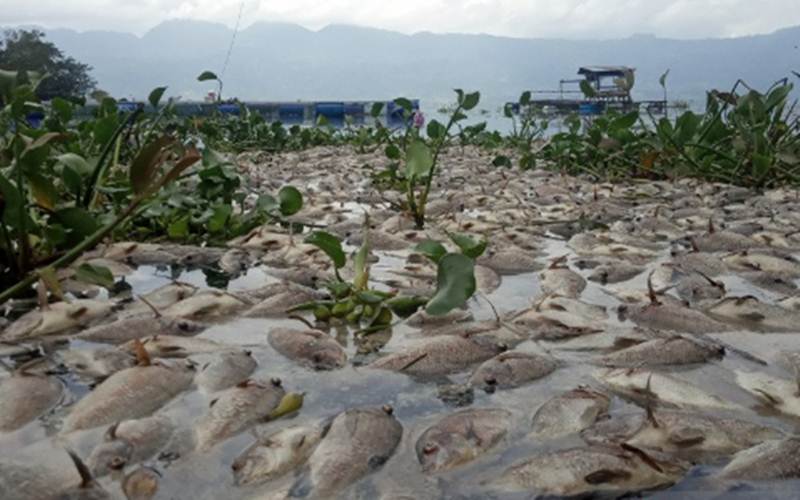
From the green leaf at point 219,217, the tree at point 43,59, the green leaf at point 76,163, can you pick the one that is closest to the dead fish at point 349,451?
the green leaf at point 76,163

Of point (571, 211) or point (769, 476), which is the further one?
point (571, 211)

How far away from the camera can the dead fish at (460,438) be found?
179cm

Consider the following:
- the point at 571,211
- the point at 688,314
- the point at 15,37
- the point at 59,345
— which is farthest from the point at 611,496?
the point at 15,37

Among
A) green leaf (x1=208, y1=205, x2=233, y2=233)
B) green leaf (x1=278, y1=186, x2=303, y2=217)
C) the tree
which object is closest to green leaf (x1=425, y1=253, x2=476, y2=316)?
green leaf (x1=278, y1=186, x2=303, y2=217)

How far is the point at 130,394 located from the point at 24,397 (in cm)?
28

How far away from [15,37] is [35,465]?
114 feet

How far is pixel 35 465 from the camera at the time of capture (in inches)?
67.9

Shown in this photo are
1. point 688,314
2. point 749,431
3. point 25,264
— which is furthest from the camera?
point 25,264

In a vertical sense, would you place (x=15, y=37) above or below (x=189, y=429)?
above

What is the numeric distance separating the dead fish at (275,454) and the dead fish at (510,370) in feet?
1.92

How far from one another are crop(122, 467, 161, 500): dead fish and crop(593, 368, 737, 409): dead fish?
3.89ft

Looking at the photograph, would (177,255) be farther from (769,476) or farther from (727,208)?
(727,208)

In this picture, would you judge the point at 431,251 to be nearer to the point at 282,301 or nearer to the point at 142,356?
the point at 282,301

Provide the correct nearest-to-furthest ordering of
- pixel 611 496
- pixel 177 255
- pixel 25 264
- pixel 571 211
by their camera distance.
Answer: pixel 611 496 < pixel 25 264 < pixel 177 255 < pixel 571 211
